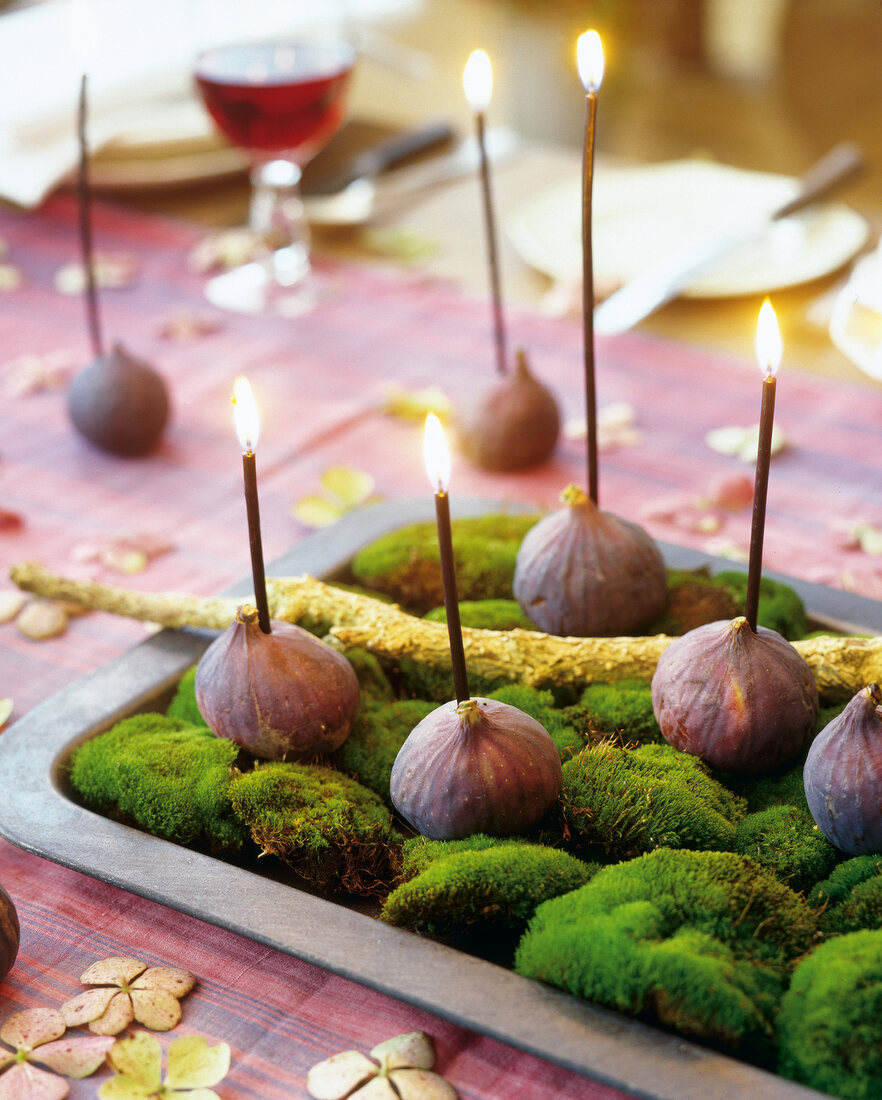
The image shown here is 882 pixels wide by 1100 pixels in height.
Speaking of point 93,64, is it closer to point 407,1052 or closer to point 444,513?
point 444,513

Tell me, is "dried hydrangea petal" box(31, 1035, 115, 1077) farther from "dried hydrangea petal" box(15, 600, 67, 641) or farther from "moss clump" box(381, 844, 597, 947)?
"dried hydrangea petal" box(15, 600, 67, 641)

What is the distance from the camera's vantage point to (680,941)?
46 cm

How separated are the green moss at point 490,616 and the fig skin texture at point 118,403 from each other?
1.38ft

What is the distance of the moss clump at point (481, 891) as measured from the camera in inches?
19.4

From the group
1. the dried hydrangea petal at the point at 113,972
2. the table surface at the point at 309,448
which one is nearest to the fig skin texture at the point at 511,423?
the table surface at the point at 309,448

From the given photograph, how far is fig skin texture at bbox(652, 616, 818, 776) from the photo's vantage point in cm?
56

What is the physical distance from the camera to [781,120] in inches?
139

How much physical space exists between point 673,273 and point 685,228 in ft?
0.42

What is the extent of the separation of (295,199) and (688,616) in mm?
816

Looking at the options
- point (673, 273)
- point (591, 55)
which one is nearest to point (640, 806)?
point (591, 55)

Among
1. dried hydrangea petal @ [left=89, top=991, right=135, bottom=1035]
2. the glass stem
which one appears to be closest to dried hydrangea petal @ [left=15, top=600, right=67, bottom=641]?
dried hydrangea petal @ [left=89, top=991, right=135, bottom=1035]

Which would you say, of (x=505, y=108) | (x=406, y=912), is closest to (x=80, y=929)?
(x=406, y=912)

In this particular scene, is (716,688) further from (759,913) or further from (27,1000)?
(27,1000)

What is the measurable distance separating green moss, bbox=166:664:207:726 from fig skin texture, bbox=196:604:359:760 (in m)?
0.04
